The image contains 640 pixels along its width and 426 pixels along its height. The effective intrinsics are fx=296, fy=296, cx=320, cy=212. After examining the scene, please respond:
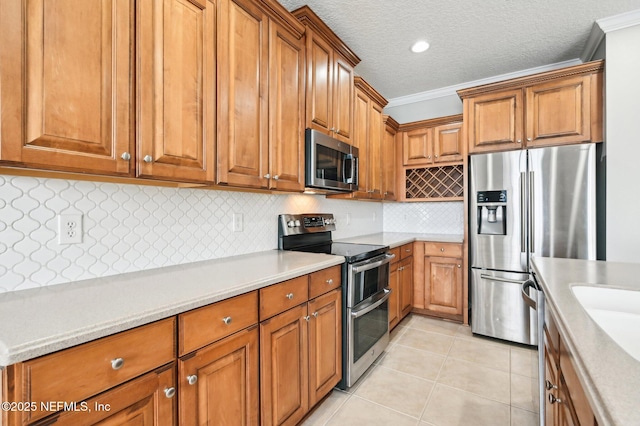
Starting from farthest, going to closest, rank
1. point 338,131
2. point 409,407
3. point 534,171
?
point 534,171 < point 338,131 < point 409,407

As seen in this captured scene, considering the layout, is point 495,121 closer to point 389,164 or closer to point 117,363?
point 389,164

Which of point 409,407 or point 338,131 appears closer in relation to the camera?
point 409,407

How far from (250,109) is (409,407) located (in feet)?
6.72

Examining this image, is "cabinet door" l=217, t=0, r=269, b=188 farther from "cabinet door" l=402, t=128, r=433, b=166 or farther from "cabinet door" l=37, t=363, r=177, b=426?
"cabinet door" l=402, t=128, r=433, b=166

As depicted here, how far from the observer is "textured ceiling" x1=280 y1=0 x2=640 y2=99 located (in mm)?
2172

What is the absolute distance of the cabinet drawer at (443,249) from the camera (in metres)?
3.14

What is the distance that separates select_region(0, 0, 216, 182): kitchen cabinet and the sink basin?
1.65 metres

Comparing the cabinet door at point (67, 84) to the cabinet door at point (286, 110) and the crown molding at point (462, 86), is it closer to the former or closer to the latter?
the cabinet door at point (286, 110)

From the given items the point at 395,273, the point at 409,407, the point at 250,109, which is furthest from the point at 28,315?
the point at 395,273

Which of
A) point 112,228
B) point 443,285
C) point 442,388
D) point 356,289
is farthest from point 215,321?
point 443,285

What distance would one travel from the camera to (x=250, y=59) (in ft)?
5.45

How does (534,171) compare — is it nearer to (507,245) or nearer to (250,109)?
(507,245)

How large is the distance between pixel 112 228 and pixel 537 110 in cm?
337

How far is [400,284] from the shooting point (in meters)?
3.02
